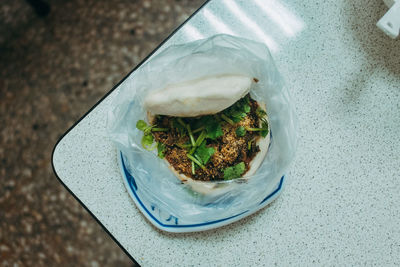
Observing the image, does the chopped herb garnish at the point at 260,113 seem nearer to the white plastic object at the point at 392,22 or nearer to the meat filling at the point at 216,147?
the meat filling at the point at 216,147

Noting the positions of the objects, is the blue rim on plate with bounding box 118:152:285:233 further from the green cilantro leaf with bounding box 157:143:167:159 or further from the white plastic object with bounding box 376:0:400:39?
the white plastic object with bounding box 376:0:400:39

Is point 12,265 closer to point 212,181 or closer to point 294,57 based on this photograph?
point 212,181

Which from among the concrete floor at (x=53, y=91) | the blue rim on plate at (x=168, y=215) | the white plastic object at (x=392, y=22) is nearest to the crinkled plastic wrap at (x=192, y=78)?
the blue rim on plate at (x=168, y=215)

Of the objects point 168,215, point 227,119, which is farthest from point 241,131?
point 168,215

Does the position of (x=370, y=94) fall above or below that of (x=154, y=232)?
above

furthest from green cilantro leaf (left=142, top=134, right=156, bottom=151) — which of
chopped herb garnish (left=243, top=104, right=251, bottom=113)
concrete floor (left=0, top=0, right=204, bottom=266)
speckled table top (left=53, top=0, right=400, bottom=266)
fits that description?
concrete floor (left=0, top=0, right=204, bottom=266)

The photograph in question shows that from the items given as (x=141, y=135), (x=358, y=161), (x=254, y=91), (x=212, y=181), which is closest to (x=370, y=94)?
(x=358, y=161)
